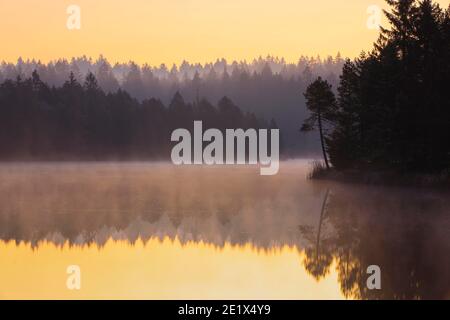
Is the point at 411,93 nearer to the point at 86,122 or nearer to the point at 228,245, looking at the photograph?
the point at 228,245

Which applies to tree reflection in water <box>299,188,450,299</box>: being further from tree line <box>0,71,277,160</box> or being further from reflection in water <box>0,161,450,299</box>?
tree line <box>0,71,277,160</box>

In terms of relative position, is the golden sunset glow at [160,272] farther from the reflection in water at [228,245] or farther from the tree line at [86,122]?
the tree line at [86,122]

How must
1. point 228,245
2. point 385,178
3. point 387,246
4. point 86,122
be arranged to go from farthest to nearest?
1. point 86,122
2. point 385,178
3. point 228,245
4. point 387,246

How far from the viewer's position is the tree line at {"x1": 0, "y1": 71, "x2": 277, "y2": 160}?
124 metres

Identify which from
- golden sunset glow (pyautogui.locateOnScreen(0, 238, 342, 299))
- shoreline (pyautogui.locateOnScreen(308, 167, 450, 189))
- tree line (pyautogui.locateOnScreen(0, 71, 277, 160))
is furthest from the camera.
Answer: tree line (pyautogui.locateOnScreen(0, 71, 277, 160))

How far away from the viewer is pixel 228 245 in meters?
24.0

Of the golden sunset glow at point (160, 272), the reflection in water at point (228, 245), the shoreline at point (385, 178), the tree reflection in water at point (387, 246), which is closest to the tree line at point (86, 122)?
the shoreline at point (385, 178)

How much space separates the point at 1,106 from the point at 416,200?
10417 cm

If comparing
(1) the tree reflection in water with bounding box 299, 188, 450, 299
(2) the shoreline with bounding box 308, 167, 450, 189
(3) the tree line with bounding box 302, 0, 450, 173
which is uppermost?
(3) the tree line with bounding box 302, 0, 450, 173

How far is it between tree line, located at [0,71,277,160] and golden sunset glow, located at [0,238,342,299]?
104 meters

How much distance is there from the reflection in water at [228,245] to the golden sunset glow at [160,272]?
0.03 metres

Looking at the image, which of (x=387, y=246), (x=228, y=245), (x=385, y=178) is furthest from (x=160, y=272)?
(x=385, y=178)

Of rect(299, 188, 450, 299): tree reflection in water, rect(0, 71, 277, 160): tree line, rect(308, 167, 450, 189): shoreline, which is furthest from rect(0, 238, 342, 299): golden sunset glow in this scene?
rect(0, 71, 277, 160): tree line

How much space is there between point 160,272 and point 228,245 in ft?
18.5
